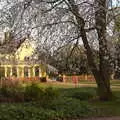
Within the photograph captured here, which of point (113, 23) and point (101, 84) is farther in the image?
point (101, 84)

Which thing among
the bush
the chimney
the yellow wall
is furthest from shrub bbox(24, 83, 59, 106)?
the chimney

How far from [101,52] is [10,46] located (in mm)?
5242

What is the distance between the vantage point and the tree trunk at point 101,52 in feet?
71.1

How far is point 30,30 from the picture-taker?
74.4 ft

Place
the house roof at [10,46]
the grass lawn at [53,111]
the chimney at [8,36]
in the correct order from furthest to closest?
the house roof at [10,46] < the chimney at [8,36] < the grass lawn at [53,111]

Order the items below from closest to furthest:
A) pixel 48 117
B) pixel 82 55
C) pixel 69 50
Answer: pixel 48 117
pixel 69 50
pixel 82 55

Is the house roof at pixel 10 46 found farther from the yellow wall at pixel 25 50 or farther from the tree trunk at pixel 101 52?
the tree trunk at pixel 101 52

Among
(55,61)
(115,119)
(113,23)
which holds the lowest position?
(115,119)

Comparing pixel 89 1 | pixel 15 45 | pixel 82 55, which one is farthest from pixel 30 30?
pixel 82 55

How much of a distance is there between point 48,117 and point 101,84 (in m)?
10.1

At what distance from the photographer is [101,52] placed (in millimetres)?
24422

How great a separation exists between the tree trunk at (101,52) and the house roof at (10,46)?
3388 mm

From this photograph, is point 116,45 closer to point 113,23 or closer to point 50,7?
point 113,23

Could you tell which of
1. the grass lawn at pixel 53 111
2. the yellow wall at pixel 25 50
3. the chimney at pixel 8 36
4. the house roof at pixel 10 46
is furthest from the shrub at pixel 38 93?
the chimney at pixel 8 36
